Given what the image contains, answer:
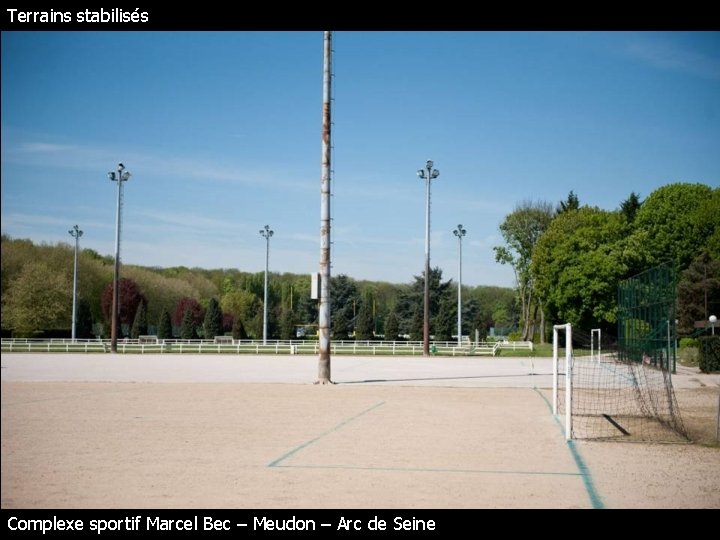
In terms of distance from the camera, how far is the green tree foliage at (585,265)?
2445 inches

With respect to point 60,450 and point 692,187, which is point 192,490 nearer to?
point 60,450

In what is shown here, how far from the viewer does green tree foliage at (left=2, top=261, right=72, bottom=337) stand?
58.8 meters

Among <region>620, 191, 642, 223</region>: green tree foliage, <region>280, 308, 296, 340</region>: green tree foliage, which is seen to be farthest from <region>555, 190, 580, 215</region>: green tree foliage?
<region>280, 308, 296, 340</region>: green tree foliage

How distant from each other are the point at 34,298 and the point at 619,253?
4601 centimetres

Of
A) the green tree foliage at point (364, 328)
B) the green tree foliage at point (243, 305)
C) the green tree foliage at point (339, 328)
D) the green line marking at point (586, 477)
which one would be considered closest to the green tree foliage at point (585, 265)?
the green tree foliage at point (364, 328)

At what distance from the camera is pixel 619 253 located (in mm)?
62281

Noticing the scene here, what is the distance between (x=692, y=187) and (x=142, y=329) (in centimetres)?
5454

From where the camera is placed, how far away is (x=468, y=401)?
1842cm

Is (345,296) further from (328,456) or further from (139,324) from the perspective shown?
(328,456)

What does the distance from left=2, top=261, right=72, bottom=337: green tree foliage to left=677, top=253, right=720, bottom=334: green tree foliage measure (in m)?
48.2

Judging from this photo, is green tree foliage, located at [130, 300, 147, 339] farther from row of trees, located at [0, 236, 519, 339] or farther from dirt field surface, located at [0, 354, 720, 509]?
dirt field surface, located at [0, 354, 720, 509]

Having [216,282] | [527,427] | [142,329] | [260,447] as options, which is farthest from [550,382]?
[216,282]

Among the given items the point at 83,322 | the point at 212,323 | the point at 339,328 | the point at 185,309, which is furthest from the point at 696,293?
the point at 185,309

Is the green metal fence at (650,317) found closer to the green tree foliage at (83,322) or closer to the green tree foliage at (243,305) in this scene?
the green tree foliage at (83,322)
